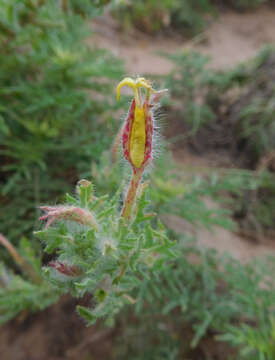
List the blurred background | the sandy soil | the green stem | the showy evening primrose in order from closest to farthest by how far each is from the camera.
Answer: the showy evening primrose → the green stem → the blurred background → the sandy soil

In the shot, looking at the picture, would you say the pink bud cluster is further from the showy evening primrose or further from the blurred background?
the blurred background

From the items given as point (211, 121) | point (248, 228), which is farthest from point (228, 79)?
point (248, 228)

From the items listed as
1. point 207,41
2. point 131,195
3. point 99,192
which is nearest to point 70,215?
point 131,195

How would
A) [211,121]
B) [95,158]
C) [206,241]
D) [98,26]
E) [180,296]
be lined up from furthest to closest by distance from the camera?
1. [98,26]
2. [211,121]
3. [206,241]
4. [95,158]
5. [180,296]

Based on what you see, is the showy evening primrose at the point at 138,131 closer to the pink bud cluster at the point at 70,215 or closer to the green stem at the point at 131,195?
the green stem at the point at 131,195

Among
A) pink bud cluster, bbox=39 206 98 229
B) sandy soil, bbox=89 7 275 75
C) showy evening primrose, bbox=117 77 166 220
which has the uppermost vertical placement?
sandy soil, bbox=89 7 275 75

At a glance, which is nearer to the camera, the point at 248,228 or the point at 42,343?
the point at 42,343

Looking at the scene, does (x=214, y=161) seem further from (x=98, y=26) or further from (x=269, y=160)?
(x=98, y=26)

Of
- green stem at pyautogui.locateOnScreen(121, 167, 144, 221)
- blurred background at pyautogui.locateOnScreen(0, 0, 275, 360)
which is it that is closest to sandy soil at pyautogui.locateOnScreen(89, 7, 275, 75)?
blurred background at pyautogui.locateOnScreen(0, 0, 275, 360)

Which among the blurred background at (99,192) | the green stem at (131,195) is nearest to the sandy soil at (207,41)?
the blurred background at (99,192)
